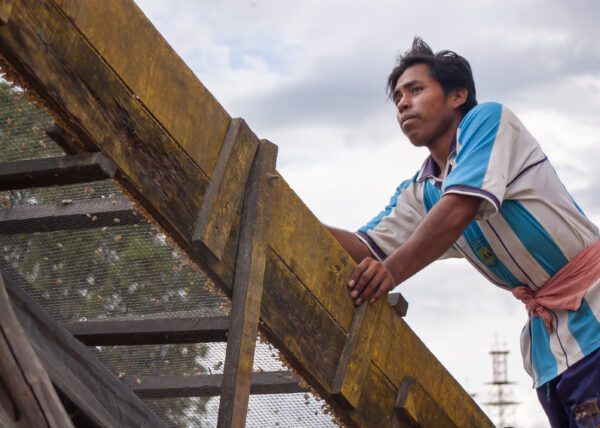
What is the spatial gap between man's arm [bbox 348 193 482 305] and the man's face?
1.81 ft

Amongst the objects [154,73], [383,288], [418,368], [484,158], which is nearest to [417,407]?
[418,368]

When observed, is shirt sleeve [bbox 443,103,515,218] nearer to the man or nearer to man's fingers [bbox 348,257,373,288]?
the man

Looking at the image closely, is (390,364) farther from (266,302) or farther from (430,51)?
(430,51)

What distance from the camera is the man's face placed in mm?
3107

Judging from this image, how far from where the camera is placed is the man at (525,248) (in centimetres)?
262

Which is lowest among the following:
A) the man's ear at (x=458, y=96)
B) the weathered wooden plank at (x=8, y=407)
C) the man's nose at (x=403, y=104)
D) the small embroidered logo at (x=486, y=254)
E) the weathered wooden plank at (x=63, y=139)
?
the weathered wooden plank at (x=8, y=407)

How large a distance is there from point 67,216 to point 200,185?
0.43 m

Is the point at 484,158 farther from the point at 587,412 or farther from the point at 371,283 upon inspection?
the point at 587,412

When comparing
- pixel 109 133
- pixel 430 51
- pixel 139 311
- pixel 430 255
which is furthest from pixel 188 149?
pixel 430 51

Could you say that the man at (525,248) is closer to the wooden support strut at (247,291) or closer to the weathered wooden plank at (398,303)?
the weathered wooden plank at (398,303)

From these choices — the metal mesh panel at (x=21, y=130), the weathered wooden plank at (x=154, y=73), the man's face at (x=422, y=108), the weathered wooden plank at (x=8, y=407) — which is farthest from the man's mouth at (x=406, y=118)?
the weathered wooden plank at (x=8, y=407)

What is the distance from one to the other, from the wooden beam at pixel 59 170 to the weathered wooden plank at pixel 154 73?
218mm

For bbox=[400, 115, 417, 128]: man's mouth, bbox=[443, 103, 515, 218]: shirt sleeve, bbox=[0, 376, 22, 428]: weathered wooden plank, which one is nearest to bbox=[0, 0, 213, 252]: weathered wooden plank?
bbox=[0, 376, 22, 428]: weathered wooden plank

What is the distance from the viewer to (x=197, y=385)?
9.41ft
